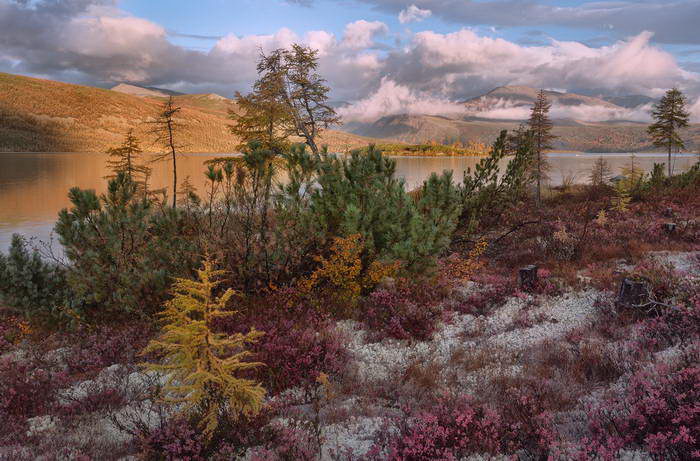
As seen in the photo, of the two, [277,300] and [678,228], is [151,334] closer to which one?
[277,300]

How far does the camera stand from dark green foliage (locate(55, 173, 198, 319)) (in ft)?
25.5

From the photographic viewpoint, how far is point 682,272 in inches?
311

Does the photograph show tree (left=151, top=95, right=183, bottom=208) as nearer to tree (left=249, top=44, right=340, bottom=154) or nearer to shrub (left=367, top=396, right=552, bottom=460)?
tree (left=249, top=44, right=340, bottom=154)

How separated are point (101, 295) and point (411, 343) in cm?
639

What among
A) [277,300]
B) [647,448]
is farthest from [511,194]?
[647,448]

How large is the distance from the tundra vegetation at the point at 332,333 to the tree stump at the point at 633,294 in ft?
0.13

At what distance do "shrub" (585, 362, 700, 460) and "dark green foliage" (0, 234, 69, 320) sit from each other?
9603mm

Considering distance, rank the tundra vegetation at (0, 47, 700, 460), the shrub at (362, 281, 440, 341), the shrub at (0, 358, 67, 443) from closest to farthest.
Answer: the tundra vegetation at (0, 47, 700, 460) < the shrub at (0, 358, 67, 443) < the shrub at (362, 281, 440, 341)

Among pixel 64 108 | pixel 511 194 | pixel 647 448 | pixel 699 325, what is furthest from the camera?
pixel 64 108

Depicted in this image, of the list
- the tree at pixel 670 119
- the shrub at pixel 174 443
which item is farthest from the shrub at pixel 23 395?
the tree at pixel 670 119

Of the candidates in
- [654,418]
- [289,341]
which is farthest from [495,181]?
[654,418]

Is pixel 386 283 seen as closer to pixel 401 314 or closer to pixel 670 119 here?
pixel 401 314

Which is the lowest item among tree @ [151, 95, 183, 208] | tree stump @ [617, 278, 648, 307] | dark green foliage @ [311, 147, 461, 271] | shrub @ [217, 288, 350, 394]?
shrub @ [217, 288, 350, 394]

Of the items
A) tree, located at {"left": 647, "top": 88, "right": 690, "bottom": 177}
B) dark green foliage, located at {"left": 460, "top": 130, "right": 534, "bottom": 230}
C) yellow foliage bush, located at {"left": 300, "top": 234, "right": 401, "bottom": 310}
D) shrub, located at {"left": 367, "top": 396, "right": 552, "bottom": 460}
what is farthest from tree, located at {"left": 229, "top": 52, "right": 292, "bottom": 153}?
tree, located at {"left": 647, "top": 88, "right": 690, "bottom": 177}
